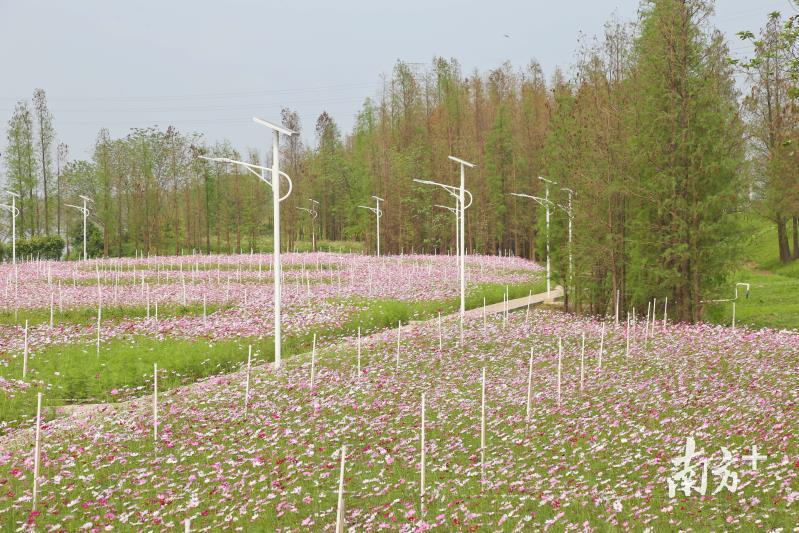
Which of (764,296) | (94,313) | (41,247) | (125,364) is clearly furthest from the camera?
(41,247)

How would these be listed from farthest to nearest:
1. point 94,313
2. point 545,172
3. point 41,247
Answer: point 41,247 → point 545,172 → point 94,313

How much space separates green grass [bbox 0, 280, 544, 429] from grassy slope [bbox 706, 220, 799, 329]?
12324 millimetres

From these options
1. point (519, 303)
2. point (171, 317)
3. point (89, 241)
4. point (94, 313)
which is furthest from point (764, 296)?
point (89, 241)

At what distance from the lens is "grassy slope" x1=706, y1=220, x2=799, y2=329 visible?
2594 cm

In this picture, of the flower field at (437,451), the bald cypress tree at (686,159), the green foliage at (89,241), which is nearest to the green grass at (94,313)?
the flower field at (437,451)

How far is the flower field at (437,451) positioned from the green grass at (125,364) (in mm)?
1215

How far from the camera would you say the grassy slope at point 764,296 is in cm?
2594

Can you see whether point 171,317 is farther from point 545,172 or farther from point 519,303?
point 545,172

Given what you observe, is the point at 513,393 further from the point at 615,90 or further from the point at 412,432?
the point at 615,90

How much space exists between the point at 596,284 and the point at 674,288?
3641mm

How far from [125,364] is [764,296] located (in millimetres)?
28498

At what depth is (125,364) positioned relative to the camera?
56.5ft

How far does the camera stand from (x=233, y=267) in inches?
1821

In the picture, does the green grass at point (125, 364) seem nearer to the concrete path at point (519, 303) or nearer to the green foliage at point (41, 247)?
the concrete path at point (519, 303)
